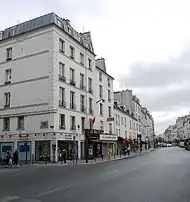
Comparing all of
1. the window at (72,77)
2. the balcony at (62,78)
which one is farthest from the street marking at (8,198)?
the window at (72,77)

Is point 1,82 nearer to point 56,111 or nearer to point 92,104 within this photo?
point 56,111

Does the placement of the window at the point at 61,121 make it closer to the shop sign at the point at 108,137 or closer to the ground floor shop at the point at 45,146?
the ground floor shop at the point at 45,146

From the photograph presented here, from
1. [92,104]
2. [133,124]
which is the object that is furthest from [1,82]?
[133,124]

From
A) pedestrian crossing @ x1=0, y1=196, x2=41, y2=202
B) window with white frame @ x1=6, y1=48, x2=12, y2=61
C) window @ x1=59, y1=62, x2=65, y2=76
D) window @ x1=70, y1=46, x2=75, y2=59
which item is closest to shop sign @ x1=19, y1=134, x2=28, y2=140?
window @ x1=59, y1=62, x2=65, y2=76

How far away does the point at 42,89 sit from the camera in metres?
39.1

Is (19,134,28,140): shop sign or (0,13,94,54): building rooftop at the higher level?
(0,13,94,54): building rooftop

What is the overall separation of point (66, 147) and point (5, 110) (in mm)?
9388

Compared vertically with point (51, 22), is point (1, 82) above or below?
below

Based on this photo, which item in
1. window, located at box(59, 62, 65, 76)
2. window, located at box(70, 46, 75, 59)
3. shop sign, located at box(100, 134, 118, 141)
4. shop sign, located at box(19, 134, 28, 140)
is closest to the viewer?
shop sign, located at box(19, 134, 28, 140)

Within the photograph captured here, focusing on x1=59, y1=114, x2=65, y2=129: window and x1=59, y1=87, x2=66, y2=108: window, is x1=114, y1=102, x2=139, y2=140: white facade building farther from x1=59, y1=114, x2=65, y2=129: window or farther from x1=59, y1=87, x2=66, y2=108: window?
x1=59, y1=114, x2=65, y2=129: window

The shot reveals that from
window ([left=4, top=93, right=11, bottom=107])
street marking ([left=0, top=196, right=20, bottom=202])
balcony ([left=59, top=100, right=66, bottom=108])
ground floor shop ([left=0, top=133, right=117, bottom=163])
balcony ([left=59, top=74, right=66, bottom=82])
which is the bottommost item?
street marking ([left=0, top=196, right=20, bottom=202])

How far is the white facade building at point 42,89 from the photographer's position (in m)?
38.3

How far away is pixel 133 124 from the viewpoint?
84.2m

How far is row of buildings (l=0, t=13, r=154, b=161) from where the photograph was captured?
38406 mm
